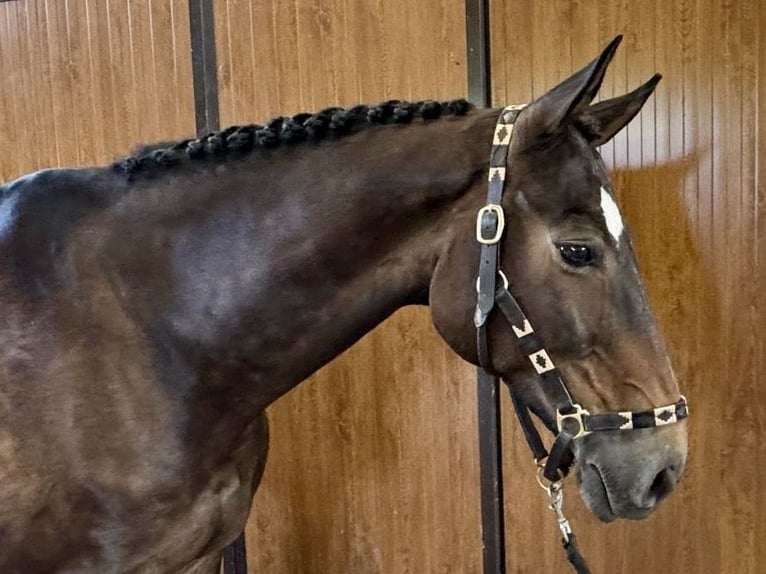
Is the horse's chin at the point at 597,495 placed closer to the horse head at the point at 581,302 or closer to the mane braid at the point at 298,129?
the horse head at the point at 581,302

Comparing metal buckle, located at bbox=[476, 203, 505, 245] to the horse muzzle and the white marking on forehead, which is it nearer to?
the white marking on forehead

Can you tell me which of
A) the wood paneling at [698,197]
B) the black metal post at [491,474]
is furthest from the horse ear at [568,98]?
the black metal post at [491,474]

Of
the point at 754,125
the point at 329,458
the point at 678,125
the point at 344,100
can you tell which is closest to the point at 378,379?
the point at 329,458

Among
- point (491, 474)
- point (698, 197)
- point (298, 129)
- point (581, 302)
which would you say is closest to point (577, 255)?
point (581, 302)

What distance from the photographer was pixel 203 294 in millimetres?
1102

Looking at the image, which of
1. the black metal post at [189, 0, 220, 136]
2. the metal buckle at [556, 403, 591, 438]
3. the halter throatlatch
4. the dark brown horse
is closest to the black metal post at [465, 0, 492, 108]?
the black metal post at [189, 0, 220, 136]

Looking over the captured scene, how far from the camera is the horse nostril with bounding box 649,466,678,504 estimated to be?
97 cm

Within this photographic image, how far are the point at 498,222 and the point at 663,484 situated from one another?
0.39 metres

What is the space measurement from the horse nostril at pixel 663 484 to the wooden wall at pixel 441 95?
3.10 ft

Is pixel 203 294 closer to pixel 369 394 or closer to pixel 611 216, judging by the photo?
pixel 611 216

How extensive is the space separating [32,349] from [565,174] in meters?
0.78

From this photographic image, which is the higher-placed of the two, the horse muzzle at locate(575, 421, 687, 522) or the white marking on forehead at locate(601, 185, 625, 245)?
the white marking on forehead at locate(601, 185, 625, 245)

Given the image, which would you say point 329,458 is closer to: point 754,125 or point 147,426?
point 147,426

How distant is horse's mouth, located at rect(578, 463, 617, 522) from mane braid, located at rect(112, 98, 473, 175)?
510 millimetres
